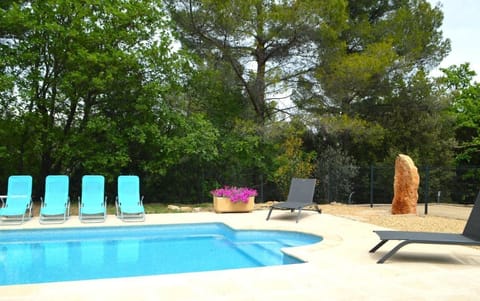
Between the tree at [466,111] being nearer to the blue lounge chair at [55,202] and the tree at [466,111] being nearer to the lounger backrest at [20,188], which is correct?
the blue lounge chair at [55,202]

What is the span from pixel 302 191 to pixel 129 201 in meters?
4.48

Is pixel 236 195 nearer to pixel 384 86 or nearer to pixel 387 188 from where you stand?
pixel 387 188

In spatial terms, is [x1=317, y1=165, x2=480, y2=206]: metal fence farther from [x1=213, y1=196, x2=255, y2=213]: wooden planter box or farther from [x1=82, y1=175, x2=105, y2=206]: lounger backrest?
[x1=82, y1=175, x2=105, y2=206]: lounger backrest

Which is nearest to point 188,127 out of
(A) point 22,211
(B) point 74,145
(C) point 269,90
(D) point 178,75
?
(D) point 178,75

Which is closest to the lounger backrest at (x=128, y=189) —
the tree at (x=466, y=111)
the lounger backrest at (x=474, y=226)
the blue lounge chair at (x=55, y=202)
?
the blue lounge chair at (x=55, y=202)

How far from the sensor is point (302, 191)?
35.4 ft

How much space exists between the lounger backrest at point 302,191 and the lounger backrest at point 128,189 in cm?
402

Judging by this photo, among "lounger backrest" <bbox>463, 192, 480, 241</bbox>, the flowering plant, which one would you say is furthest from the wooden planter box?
"lounger backrest" <bbox>463, 192, 480, 241</bbox>

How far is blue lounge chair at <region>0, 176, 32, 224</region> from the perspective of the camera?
30.8ft

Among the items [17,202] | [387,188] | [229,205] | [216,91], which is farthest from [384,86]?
[17,202]

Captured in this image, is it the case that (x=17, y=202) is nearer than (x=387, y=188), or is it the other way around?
(x=17, y=202)

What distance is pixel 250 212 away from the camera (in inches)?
472

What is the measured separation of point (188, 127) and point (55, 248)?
259 inches

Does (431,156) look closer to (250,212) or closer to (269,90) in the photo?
(269,90)
